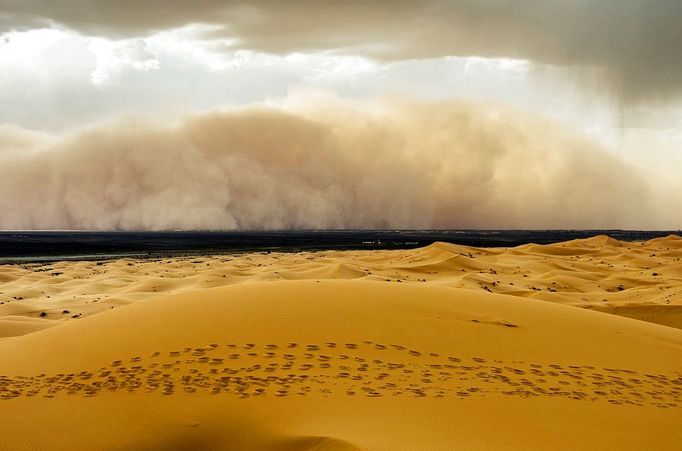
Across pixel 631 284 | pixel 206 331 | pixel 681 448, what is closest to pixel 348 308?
pixel 206 331

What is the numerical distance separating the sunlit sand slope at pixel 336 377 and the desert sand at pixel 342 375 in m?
0.02

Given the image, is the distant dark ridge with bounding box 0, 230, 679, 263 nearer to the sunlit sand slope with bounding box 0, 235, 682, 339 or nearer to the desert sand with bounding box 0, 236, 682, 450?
the sunlit sand slope with bounding box 0, 235, 682, 339

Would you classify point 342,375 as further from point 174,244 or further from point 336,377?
point 174,244

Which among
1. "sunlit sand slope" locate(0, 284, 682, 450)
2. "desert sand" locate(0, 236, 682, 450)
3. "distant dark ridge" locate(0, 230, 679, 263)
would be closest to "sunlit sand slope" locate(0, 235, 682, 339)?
"desert sand" locate(0, 236, 682, 450)

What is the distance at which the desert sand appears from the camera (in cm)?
482

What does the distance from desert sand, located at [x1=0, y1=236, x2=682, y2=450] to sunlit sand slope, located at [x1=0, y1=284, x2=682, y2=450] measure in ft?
0.08

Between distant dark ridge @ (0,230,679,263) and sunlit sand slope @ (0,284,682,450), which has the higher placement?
sunlit sand slope @ (0,284,682,450)

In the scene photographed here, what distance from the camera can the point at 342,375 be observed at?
6047 millimetres

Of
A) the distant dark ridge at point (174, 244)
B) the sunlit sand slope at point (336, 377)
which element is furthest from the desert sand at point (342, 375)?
the distant dark ridge at point (174, 244)

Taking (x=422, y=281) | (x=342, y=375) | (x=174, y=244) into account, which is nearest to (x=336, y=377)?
(x=342, y=375)

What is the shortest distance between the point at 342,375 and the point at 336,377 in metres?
0.09

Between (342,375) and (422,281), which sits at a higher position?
(342,375)

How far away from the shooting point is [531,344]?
7.67 m

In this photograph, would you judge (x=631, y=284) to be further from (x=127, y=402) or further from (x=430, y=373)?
(x=127, y=402)
